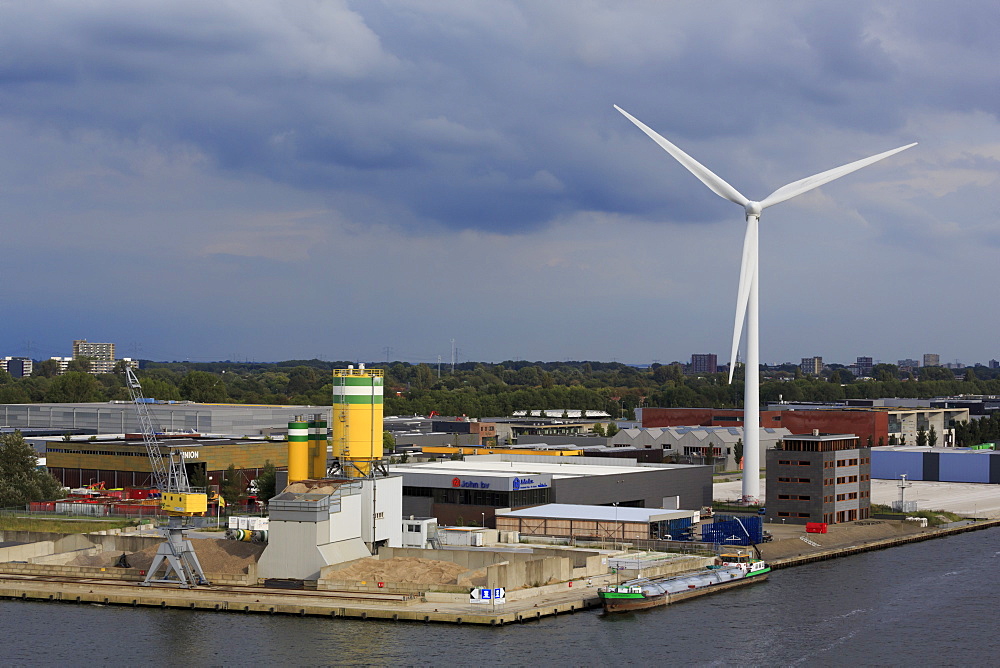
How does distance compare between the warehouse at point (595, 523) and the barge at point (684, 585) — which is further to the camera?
the warehouse at point (595, 523)

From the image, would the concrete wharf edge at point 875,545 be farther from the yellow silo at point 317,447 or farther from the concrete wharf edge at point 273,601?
the yellow silo at point 317,447

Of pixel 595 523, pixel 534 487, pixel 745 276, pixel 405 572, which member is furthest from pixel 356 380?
pixel 745 276

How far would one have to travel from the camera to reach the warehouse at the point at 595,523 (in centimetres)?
6875

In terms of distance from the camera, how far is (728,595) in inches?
2288

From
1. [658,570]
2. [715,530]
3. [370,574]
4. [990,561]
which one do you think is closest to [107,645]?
[370,574]

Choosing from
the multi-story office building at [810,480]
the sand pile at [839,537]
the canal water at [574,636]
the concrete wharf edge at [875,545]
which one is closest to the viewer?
the canal water at [574,636]

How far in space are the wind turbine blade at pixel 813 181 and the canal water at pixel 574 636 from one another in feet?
109

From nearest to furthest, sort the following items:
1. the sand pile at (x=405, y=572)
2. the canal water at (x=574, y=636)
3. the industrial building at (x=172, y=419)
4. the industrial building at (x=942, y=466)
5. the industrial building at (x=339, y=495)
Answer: the canal water at (x=574, y=636), the sand pile at (x=405, y=572), the industrial building at (x=339, y=495), the industrial building at (x=942, y=466), the industrial building at (x=172, y=419)

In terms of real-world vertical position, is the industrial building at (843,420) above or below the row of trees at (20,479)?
Answer: above

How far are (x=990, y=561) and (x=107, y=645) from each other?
Answer: 45.1m

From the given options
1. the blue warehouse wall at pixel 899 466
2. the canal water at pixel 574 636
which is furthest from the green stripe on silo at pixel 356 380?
the blue warehouse wall at pixel 899 466

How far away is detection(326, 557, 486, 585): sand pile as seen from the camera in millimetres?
54438

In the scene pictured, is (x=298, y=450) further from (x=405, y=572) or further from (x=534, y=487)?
(x=534, y=487)

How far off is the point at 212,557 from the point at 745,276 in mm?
39568
